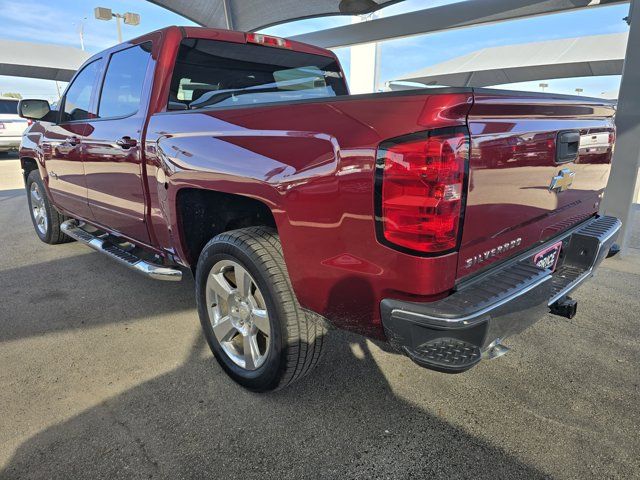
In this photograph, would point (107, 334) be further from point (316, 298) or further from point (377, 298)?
point (377, 298)

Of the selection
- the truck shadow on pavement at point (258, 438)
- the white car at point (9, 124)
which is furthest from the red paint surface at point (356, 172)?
the white car at point (9, 124)

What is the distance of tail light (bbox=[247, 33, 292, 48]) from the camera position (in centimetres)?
324

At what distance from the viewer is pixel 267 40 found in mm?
3314

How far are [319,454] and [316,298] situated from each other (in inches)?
27.8

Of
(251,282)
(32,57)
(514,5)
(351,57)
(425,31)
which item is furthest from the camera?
(32,57)

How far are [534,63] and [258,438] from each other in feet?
54.4

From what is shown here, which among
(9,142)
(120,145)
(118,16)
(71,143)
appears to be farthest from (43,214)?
(118,16)

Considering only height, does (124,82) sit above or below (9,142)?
above

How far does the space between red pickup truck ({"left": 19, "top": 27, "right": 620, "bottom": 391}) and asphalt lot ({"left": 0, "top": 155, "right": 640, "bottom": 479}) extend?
295 millimetres

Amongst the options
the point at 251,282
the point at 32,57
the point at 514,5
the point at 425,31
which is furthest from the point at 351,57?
the point at 32,57

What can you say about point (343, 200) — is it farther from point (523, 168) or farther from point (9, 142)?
point (9, 142)

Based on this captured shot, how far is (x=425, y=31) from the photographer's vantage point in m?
7.19

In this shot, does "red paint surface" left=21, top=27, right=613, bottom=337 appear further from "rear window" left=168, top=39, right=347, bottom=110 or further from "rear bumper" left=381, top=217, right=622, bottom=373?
"rear window" left=168, top=39, right=347, bottom=110

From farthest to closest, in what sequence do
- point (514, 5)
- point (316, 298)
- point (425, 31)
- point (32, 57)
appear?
point (32, 57) < point (425, 31) < point (514, 5) < point (316, 298)
